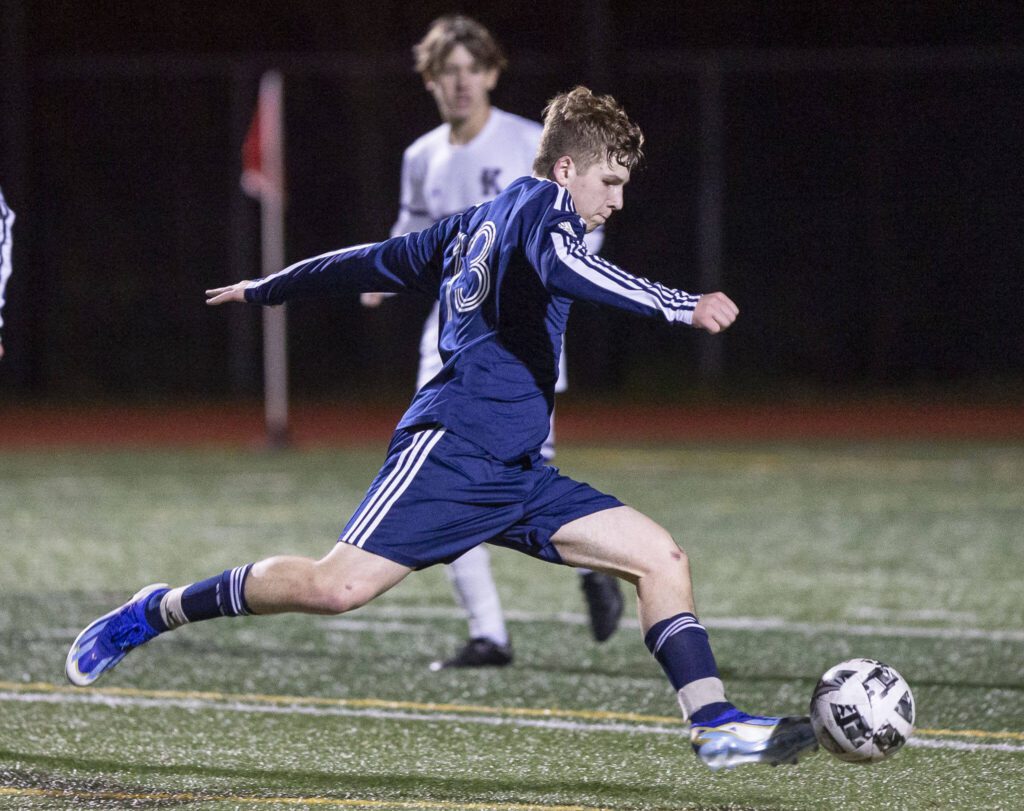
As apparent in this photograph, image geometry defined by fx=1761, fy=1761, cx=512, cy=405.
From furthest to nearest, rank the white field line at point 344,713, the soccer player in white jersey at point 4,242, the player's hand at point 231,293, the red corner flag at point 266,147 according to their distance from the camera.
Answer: the red corner flag at point 266,147, the soccer player in white jersey at point 4,242, the white field line at point 344,713, the player's hand at point 231,293

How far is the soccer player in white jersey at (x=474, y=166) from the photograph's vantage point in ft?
20.7

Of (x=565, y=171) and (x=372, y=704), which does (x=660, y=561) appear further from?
(x=372, y=704)

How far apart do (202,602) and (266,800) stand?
542 millimetres

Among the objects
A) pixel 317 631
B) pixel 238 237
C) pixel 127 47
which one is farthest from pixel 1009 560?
pixel 127 47

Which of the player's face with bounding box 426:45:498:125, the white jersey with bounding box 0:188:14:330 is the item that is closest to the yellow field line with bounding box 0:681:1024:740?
the white jersey with bounding box 0:188:14:330

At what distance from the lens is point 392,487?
4367 millimetres

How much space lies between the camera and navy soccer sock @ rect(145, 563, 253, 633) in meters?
4.53

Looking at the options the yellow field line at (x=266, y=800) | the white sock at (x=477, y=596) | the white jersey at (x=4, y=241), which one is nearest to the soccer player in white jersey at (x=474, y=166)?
the white sock at (x=477, y=596)

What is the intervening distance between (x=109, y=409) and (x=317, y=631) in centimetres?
1349

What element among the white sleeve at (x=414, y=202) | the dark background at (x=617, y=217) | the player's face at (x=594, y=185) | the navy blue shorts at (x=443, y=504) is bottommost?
the dark background at (x=617, y=217)

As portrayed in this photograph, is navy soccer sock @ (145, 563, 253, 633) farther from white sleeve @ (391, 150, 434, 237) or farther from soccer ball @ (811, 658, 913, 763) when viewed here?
white sleeve @ (391, 150, 434, 237)

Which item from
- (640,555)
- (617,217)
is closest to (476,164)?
(640,555)

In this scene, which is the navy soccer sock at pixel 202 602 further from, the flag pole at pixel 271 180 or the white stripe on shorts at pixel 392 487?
the flag pole at pixel 271 180

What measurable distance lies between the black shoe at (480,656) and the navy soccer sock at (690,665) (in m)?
1.93
